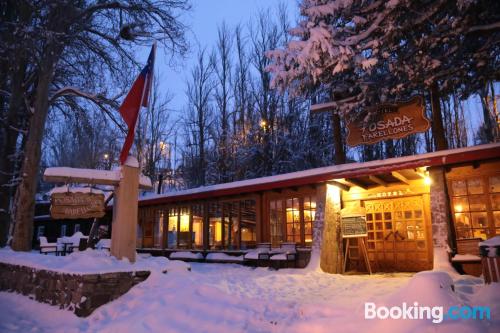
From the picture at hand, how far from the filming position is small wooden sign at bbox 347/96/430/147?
31.7 ft

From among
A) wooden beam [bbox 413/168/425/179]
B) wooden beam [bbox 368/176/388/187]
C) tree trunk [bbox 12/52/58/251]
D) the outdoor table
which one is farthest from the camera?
the outdoor table

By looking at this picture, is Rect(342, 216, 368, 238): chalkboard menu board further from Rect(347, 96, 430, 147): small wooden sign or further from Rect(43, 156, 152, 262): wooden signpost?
Rect(43, 156, 152, 262): wooden signpost

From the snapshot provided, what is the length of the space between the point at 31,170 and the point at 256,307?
7389mm

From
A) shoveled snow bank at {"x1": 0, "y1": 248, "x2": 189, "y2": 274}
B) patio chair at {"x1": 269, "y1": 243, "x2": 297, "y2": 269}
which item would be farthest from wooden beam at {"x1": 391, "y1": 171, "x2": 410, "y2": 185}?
shoveled snow bank at {"x1": 0, "y1": 248, "x2": 189, "y2": 274}

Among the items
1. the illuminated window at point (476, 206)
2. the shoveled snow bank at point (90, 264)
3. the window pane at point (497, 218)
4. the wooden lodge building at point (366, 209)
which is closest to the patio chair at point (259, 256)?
the wooden lodge building at point (366, 209)

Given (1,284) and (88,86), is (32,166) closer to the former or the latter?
(1,284)

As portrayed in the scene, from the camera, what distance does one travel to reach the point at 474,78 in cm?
766

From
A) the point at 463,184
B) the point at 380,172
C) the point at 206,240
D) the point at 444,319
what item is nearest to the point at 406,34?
the point at 380,172

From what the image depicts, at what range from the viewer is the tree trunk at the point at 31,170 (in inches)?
379

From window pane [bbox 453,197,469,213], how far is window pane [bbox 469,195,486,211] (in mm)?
83

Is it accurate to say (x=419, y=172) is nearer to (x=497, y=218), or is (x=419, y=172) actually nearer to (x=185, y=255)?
(x=497, y=218)

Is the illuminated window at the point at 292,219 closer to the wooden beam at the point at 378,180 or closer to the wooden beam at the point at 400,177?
the wooden beam at the point at 378,180

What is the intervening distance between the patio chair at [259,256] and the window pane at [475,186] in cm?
571

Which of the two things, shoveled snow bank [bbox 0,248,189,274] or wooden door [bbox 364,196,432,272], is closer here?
shoveled snow bank [bbox 0,248,189,274]
